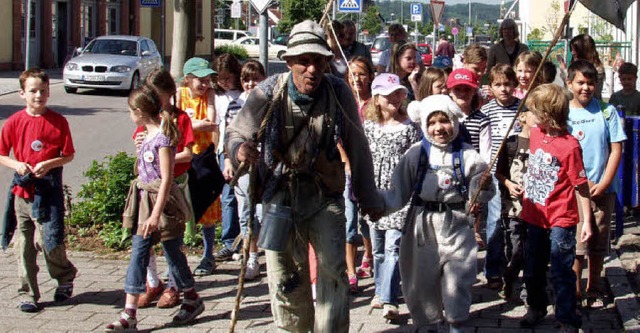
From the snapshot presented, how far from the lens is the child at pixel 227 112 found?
7832 mm

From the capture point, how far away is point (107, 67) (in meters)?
26.0

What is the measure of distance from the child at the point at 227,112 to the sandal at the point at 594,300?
9.22ft

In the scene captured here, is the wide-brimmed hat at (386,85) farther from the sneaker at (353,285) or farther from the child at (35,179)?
the child at (35,179)

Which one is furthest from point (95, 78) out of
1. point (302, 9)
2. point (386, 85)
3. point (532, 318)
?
point (302, 9)

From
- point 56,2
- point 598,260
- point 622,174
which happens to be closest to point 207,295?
point 598,260

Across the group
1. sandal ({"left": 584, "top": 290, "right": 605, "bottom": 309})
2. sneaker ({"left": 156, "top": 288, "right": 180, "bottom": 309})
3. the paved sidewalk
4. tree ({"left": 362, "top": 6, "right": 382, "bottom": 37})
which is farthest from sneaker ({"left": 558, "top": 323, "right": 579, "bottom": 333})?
tree ({"left": 362, "top": 6, "right": 382, "bottom": 37})

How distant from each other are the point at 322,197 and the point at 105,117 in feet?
55.4

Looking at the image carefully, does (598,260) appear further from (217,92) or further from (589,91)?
(217,92)

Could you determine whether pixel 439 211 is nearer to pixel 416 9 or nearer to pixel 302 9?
pixel 416 9

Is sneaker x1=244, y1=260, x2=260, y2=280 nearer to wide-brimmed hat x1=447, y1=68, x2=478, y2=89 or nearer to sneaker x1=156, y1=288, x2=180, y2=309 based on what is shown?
sneaker x1=156, y1=288, x2=180, y2=309

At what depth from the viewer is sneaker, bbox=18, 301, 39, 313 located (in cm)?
667

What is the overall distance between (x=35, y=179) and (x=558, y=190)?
357 cm

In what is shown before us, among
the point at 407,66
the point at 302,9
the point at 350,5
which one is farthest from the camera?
the point at 302,9

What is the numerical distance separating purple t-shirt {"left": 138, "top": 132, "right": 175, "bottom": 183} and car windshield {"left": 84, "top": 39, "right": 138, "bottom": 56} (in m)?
21.3
